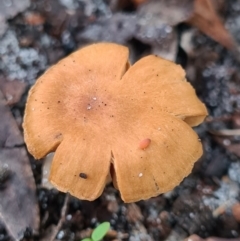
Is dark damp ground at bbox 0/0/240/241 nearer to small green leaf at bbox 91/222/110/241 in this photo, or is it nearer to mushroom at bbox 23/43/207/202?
small green leaf at bbox 91/222/110/241

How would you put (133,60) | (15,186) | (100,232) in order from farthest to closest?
(133,60) < (15,186) < (100,232)

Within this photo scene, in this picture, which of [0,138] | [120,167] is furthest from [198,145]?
[0,138]

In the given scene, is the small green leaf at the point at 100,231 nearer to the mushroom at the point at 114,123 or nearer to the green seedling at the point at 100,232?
the green seedling at the point at 100,232

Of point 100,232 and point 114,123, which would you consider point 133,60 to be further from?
point 100,232

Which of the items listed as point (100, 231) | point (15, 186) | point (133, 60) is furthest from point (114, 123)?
point (133, 60)

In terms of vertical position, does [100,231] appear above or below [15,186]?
below

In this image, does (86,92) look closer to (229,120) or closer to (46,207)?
(46,207)

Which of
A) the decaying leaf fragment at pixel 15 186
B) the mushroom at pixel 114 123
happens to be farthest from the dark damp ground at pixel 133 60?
the mushroom at pixel 114 123
